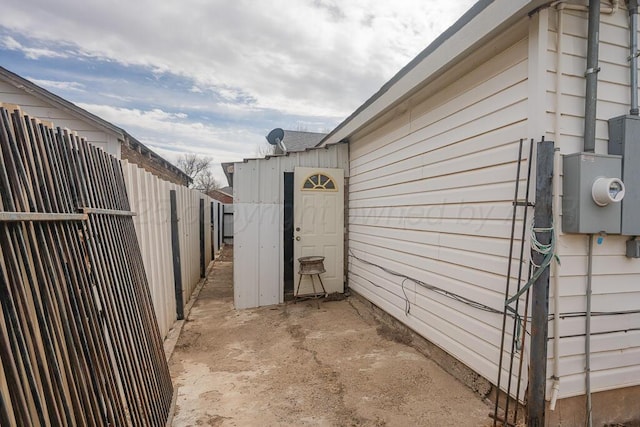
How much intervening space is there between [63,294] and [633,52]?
3635 mm

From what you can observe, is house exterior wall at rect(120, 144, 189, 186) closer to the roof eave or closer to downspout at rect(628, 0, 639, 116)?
the roof eave

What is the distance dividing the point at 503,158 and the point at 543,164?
402 millimetres

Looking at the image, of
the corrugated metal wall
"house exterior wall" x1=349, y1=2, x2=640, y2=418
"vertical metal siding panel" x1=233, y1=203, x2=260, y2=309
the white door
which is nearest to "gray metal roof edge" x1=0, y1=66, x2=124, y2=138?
the corrugated metal wall

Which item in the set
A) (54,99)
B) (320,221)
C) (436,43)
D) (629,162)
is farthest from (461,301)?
(54,99)

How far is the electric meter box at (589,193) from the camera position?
6.34ft

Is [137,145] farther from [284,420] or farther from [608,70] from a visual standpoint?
[608,70]

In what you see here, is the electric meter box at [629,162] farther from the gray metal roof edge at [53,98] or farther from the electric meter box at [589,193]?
the gray metal roof edge at [53,98]

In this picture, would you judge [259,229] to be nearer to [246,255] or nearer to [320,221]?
[246,255]

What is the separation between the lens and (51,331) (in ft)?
3.58

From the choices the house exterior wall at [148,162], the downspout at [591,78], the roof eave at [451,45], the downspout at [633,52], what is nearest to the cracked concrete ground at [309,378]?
the downspout at [591,78]

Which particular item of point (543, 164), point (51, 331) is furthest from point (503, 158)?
point (51, 331)

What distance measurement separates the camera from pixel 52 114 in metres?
5.50

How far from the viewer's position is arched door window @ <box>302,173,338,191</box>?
539 cm

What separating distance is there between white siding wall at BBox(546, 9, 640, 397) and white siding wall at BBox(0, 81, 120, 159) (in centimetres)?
633
